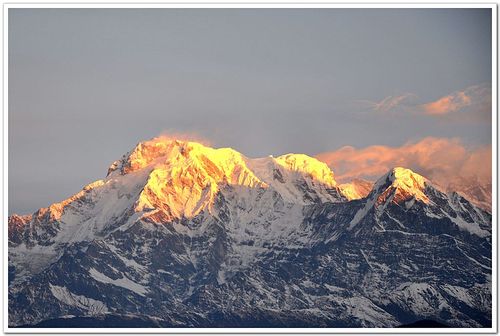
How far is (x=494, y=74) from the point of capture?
189m

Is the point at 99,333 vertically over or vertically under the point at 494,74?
under
